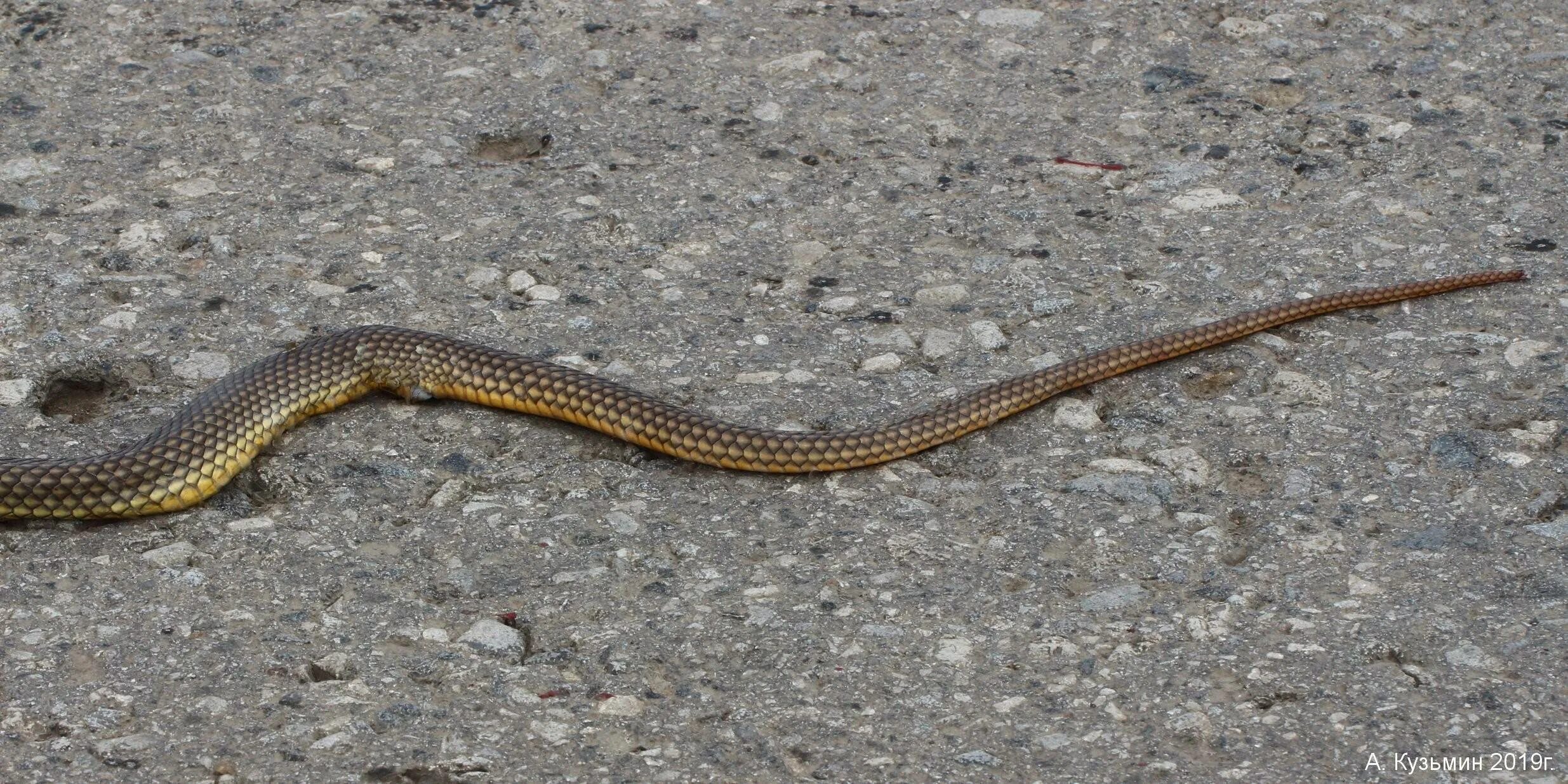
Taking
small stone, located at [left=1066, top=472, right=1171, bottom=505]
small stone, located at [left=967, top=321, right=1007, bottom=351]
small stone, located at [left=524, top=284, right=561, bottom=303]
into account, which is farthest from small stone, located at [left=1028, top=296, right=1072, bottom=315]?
small stone, located at [left=524, top=284, right=561, bottom=303]

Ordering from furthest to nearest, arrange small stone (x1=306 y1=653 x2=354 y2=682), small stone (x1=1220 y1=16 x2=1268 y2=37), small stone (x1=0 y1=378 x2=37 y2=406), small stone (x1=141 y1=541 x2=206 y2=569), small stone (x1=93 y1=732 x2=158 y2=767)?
small stone (x1=1220 y1=16 x2=1268 y2=37), small stone (x1=0 y1=378 x2=37 y2=406), small stone (x1=141 y1=541 x2=206 y2=569), small stone (x1=306 y1=653 x2=354 y2=682), small stone (x1=93 y1=732 x2=158 y2=767)

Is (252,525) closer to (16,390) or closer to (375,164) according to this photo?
(16,390)

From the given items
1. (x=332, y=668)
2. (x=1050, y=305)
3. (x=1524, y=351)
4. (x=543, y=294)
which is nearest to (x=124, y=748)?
(x=332, y=668)

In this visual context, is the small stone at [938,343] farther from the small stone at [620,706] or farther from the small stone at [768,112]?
the small stone at [620,706]

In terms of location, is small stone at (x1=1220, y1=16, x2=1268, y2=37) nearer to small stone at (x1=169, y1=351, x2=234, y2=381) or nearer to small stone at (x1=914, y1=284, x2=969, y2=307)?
small stone at (x1=914, y1=284, x2=969, y2=307)

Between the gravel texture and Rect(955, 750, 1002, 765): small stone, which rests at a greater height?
the gravel texture

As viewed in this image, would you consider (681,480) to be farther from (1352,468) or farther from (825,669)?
(1352,468)
